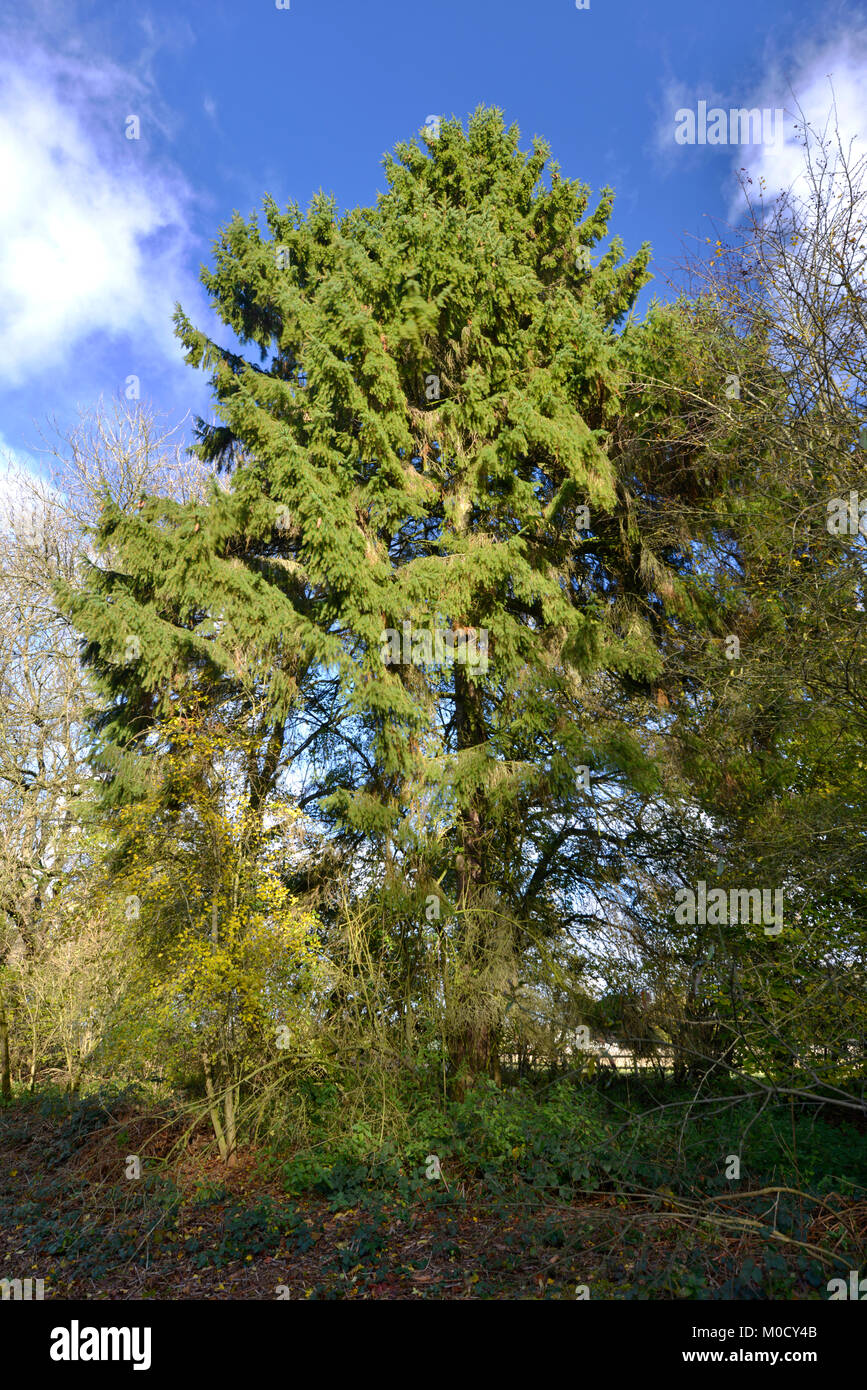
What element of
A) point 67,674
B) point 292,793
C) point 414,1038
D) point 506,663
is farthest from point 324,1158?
point 67,674

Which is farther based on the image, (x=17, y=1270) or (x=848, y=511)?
(x=17, y=1270)

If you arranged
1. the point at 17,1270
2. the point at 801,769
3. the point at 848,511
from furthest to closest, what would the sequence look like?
the point at 801,769 < the point at 17,1270 < the point at 848,511

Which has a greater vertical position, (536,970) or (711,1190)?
(536,970)

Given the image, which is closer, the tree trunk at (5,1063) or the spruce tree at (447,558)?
the spruce tree at (447,558)

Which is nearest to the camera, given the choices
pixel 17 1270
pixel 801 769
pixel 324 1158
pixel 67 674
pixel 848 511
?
pixel 848 511

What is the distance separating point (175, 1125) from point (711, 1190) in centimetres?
577

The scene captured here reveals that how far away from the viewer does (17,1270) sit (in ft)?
21.4

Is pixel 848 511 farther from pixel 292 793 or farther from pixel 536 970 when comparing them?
pixel 292 793

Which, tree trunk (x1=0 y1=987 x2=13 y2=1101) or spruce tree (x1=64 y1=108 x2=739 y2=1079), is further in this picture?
tree trunk (x1=0 y1=987 x2=13 y2=1101)

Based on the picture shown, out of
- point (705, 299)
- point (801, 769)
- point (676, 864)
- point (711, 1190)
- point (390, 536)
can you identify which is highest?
point (705, 299)

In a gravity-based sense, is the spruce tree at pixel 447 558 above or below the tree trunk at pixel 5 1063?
above

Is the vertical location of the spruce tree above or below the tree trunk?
above

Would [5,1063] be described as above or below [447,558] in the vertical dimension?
below

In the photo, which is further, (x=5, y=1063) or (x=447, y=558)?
(x=5, y=1063)
